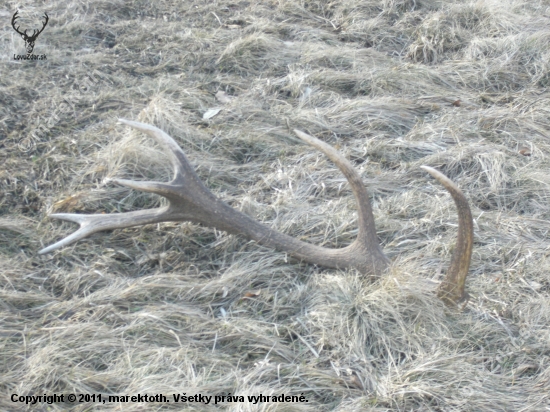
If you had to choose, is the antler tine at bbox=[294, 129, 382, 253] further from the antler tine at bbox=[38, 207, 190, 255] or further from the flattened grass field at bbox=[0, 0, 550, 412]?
the antler tine at bbox=[38, 207, 190, 255]

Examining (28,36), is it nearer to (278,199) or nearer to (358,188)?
(278,199)

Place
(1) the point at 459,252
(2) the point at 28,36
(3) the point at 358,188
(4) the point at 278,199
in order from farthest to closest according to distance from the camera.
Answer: (2) the point at 28,36
(4) the point at 278,199
(3) the point at 358,188
(1) the point at 459,252

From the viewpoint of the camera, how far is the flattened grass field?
2754mm

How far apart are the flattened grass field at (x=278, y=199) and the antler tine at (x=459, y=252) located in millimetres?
71

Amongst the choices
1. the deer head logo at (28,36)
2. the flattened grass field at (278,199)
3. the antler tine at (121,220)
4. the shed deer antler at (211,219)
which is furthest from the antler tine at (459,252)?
the deer head logo at (28,36)

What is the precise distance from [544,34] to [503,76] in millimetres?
632

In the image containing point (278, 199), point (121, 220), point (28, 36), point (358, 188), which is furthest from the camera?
point (28, 36)

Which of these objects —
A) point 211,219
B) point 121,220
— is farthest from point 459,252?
point 121,220

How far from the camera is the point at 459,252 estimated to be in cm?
293

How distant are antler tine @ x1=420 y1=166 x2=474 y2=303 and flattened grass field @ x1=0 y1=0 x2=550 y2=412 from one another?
0.07m

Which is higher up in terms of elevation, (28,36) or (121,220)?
(28,36)

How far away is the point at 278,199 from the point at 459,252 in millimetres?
1194

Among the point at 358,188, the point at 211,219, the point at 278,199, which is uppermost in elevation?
the point at 358,188

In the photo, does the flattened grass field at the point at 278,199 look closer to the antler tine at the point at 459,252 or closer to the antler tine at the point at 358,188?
the antler tine at the point at 459,252
